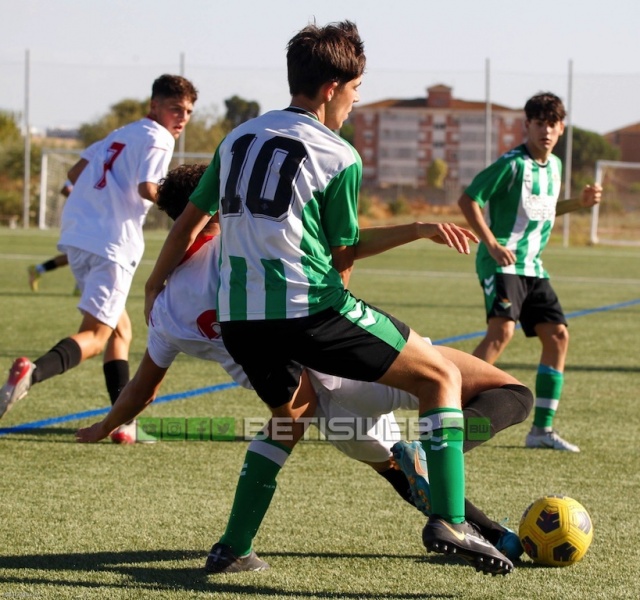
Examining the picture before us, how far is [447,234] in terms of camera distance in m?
3.28

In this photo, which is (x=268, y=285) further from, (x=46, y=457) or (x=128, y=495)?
(x=46, y=457)

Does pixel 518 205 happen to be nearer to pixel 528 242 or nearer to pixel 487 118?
pixel 528 242

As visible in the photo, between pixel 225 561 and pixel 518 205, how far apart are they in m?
3.32

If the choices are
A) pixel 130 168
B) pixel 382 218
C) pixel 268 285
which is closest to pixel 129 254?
pixel 130 168

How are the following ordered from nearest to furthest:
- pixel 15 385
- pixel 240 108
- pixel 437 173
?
pixel 15 385 → pixel 240 108 → pixel 437 173

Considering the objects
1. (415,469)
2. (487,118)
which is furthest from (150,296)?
(487,118)

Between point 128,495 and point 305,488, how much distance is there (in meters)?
0.74

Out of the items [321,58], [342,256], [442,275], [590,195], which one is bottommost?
[442,275]

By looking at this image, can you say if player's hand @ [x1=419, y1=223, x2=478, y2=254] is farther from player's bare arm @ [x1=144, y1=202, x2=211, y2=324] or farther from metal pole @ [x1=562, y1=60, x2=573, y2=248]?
metal pole @ [x1=562, y1=60, x2=573, y2=248]

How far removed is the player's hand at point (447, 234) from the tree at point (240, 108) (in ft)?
119

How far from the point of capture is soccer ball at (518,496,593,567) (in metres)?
3.62

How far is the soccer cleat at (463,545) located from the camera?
3.13 m

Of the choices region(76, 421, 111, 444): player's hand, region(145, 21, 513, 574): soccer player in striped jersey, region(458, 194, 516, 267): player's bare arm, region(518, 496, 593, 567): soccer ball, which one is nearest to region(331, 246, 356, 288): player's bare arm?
region(145, 21, 513, 574): soccer player in striped jersey

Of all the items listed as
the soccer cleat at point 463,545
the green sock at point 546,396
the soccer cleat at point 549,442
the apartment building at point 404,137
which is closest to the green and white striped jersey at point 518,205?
the green sock at point 546,396
